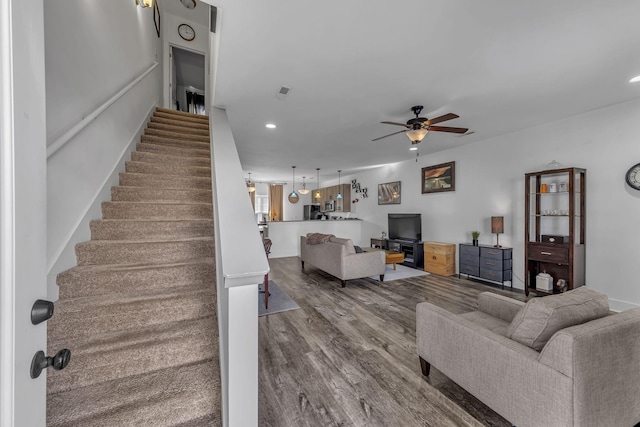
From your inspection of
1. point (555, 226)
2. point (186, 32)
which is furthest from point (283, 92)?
point (186, 32)

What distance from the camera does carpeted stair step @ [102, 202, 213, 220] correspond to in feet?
7.85

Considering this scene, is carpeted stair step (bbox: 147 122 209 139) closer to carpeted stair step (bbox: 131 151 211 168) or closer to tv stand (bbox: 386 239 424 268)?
carpeted stair step (bbox: 131 151 211 168)

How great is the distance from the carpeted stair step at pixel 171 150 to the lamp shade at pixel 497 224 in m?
4.67

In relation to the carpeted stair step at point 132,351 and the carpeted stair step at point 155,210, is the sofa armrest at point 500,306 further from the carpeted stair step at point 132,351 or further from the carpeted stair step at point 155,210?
the carpeted stair step at point 155,210

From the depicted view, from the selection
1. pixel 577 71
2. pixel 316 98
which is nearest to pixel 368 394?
pixel 316 98

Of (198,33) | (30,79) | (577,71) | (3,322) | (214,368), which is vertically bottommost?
(214,368)

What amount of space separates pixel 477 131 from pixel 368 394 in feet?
13.9

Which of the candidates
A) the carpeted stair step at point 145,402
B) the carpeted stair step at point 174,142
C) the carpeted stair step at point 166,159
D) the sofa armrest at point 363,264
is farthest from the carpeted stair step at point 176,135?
the carpeted stair step at point 145,402

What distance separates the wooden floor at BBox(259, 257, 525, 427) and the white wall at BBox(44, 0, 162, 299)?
1705 millimetres

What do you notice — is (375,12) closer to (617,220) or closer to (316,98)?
(316,98)

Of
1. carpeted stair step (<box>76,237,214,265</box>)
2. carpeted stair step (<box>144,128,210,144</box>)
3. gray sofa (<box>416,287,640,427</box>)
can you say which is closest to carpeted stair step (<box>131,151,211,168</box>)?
carpeted stair step (<box>144,128,210,144</box>)

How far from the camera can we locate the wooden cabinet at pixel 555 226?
11.4 feet

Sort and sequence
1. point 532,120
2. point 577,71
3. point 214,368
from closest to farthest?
point 214,368, point 577,71, point 532,120

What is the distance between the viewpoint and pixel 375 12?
1692 millimetres
